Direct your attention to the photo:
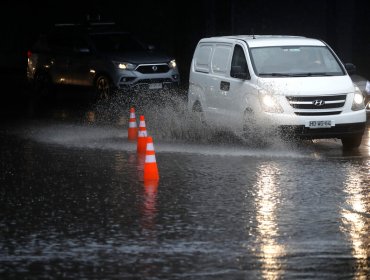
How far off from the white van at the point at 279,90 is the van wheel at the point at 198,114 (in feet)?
0.07

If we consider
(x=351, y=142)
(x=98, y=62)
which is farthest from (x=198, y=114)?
(x=98, y=62)

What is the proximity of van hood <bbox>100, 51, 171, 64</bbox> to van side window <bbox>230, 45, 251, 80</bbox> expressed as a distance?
833 centimetres

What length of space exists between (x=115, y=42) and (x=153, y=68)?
1.61 meters

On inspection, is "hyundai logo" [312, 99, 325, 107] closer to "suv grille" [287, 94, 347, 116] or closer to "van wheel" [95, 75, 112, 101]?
"suv grille" [287, 94, 347, 116]

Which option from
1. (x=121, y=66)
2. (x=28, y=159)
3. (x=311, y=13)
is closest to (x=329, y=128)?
(x=28, y=159)

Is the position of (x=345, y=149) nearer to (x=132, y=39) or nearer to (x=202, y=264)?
(x=202, y=264)

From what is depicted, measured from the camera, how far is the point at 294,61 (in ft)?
58.0

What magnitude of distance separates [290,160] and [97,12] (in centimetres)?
2696

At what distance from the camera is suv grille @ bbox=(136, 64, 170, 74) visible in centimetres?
2655

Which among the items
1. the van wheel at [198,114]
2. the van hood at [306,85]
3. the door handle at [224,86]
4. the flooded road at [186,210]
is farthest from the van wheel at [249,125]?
the van wheel at [198,114]

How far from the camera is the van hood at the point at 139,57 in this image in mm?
26406

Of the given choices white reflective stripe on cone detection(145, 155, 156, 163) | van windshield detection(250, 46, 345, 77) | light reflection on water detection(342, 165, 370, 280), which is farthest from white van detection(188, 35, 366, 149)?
white reflective stripe on cone detection(145, 155, 156, 163)

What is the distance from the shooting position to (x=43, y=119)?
74.5 feet

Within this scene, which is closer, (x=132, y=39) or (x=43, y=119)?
(x=43, y=119)
